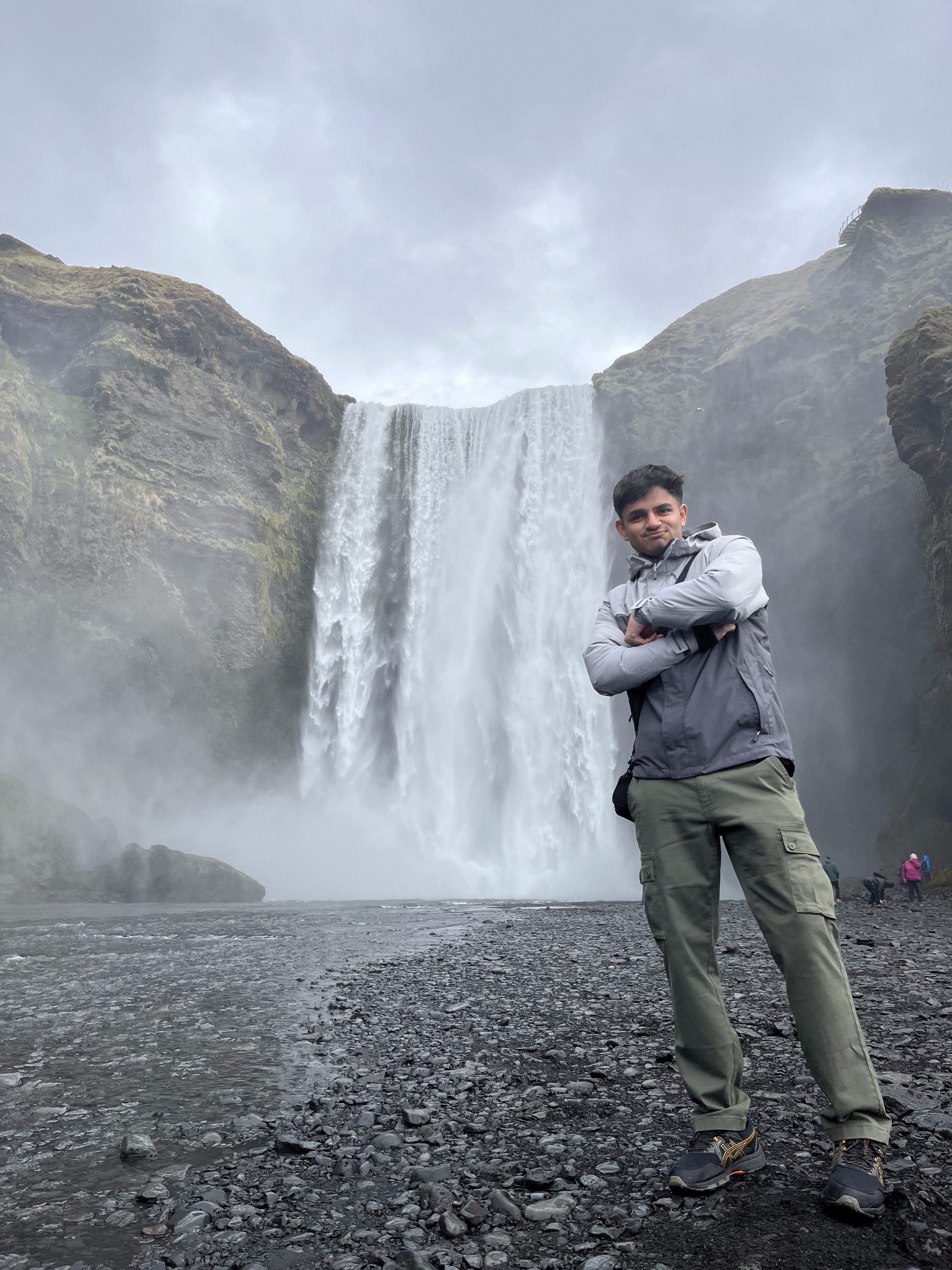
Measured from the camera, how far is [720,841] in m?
2.96

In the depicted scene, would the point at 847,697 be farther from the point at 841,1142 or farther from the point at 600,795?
the point at 841,1142

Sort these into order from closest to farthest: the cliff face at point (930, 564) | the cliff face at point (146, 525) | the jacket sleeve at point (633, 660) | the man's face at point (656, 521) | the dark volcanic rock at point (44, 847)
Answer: the jacket sleeve at point (633, 660) < the man's face at point (656, 521) < the dark volcanic rock at point (44, 847) < the cliff face at point (930, 564) < the cliff face at point (146, 525)

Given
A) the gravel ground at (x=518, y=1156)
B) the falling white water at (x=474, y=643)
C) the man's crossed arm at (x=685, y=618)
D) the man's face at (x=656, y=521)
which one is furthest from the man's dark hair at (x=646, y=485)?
the falling white water at (x=474, y=643)

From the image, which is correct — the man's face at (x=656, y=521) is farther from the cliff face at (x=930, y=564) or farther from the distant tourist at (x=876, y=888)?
the cliff face at (x=930, y=564)

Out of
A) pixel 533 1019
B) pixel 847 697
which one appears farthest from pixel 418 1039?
pixel 847 697

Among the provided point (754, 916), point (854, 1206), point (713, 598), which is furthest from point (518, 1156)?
point (713, 598)

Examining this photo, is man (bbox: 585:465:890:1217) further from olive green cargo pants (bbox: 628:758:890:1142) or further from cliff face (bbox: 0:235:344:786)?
cliff face (bbox: 0:235:344:786)

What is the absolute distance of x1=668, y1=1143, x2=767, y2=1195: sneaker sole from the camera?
8.17 feet

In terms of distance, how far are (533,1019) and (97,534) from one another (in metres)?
34.6

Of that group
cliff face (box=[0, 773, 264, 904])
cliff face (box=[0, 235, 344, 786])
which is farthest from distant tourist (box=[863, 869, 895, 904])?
cliff face (box=[0, 235, 344, 786])

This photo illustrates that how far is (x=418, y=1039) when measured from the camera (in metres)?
5.03

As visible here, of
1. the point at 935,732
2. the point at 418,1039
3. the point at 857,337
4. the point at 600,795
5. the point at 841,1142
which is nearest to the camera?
the point at 841,1142

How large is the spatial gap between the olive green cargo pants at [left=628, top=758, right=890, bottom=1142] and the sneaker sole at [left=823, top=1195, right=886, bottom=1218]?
188mm

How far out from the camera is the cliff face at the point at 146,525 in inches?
1291
